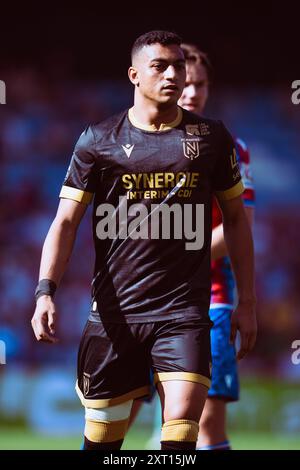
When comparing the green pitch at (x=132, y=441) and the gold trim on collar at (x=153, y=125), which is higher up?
the gold trim on collar at (x=153, y=125)

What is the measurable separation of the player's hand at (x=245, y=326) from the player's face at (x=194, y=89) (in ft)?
5.59

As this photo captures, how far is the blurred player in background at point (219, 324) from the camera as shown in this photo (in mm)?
5941

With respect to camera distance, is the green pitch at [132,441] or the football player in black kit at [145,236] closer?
the football player in black kit at [145,236]

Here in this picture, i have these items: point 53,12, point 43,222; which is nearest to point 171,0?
point 53,12

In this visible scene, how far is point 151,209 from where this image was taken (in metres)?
4.79

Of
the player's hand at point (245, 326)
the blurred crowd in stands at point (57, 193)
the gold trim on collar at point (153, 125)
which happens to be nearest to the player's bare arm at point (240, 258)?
the player's hand at point (245, 326)

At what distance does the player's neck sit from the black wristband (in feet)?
3.00

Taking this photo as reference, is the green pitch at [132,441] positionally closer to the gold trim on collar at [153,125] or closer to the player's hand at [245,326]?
the player's hand at [245,326]

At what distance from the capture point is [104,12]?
15922mm

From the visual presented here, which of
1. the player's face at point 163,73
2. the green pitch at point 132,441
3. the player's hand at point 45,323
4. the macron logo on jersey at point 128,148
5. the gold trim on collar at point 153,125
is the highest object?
the player's face at point 163,73

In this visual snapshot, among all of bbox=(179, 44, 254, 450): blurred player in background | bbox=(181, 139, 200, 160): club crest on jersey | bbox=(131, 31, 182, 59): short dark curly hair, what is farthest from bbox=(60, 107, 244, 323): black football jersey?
bbox=(179, 44, 254, 450): blurred player in background

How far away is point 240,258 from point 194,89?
1569 mm

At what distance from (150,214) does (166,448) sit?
3.60 ft
